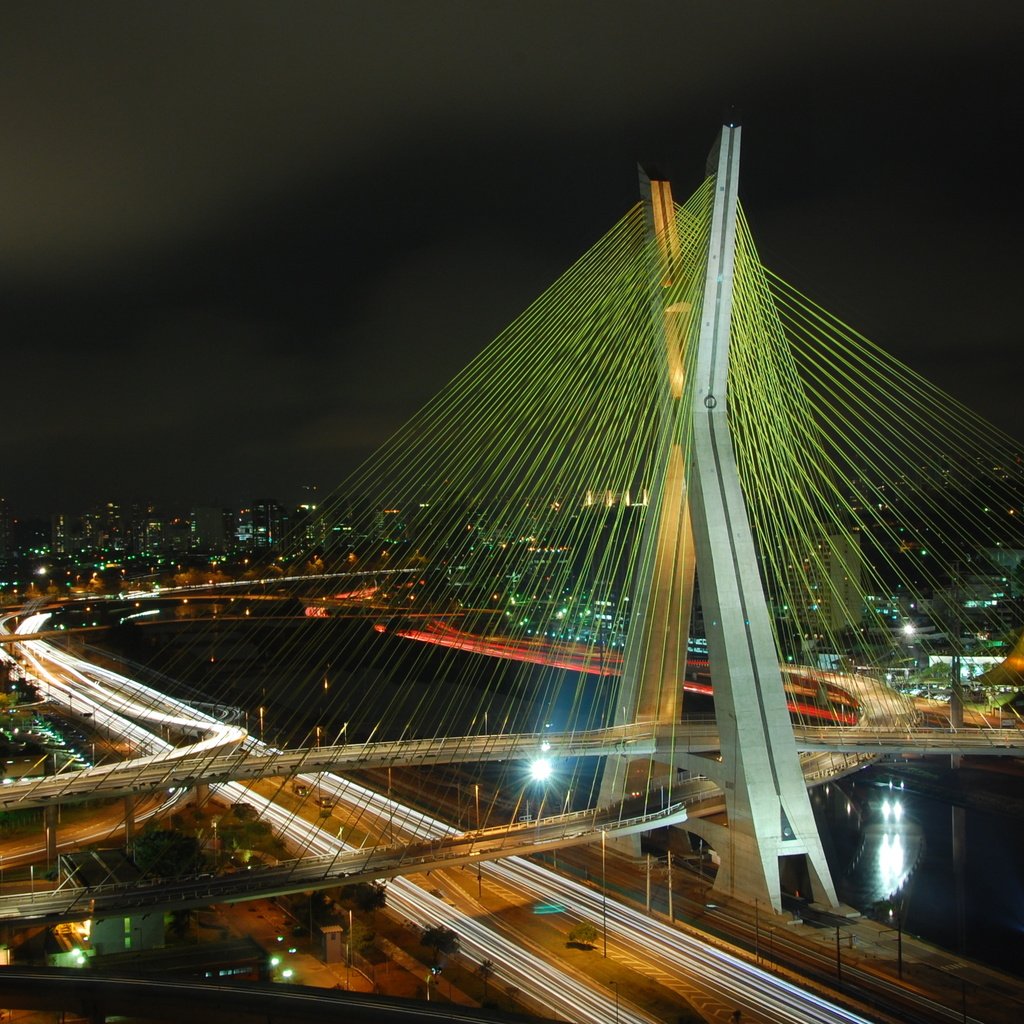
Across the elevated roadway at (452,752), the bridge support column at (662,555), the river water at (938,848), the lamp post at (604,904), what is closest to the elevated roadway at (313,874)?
the lamp post at (604,904)

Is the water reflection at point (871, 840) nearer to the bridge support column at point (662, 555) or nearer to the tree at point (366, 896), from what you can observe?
the bridge support column at point (662, 555)

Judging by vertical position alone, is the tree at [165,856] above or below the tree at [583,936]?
above

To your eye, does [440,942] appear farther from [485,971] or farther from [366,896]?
[366,896]

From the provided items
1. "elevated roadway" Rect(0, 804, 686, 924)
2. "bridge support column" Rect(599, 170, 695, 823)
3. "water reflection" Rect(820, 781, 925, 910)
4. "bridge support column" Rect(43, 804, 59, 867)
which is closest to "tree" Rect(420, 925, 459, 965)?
"elevated roadway" Rect(0, 804, 686, 924)

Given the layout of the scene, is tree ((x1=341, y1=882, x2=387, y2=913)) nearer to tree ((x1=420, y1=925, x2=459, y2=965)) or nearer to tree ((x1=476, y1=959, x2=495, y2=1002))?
tree ((x1=420, y1=925, x2=459, y2=965))

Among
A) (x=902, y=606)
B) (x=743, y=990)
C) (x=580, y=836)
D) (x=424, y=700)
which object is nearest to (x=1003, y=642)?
(x=902, y=606)

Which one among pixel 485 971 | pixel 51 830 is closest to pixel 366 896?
pixel 485 971

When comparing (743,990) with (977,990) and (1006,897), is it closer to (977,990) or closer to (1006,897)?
(977,990)
